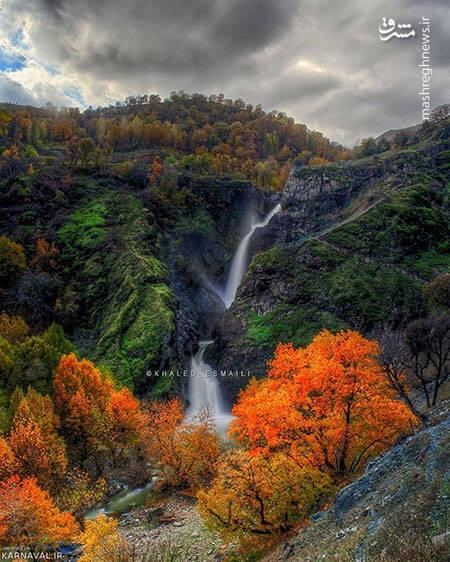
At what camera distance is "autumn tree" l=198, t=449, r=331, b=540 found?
2431cm

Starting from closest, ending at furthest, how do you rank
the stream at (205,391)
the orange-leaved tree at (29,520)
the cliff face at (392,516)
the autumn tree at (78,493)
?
the cliff face at (392,516), the orange-leaved tree at (29,520), the autumn tree at (78,493), the stream at (205,391)

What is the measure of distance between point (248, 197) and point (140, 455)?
8713cm

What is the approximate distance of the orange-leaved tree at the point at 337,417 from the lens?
2769 centimetres

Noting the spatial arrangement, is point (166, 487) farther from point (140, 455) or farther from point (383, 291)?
point (383, 291)

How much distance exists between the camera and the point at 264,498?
24.6 metres

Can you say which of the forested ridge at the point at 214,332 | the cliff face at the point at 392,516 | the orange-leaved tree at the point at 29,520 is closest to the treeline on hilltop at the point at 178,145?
the forested ridge at the point at 214,332

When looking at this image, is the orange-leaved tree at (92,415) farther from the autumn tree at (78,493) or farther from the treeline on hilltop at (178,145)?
the treeline on hilltop at (178,145)

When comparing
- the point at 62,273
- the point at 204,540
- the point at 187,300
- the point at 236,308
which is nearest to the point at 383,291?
the point at 236,308

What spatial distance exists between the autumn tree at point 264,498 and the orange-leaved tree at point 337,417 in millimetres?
2456

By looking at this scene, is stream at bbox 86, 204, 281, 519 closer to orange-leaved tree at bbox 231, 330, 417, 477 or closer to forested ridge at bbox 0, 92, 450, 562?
forested ridge at bbox 0, 92, 450, 562

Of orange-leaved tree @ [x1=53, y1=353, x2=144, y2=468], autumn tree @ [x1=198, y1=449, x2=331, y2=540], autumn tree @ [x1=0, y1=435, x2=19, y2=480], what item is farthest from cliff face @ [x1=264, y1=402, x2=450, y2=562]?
orange-leaved tree @ [x1=53, y1=353, x2=144, y2=468]

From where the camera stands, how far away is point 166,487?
43375 mm

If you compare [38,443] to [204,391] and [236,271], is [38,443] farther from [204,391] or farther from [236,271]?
[236,271]

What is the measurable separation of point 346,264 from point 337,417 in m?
50.0
